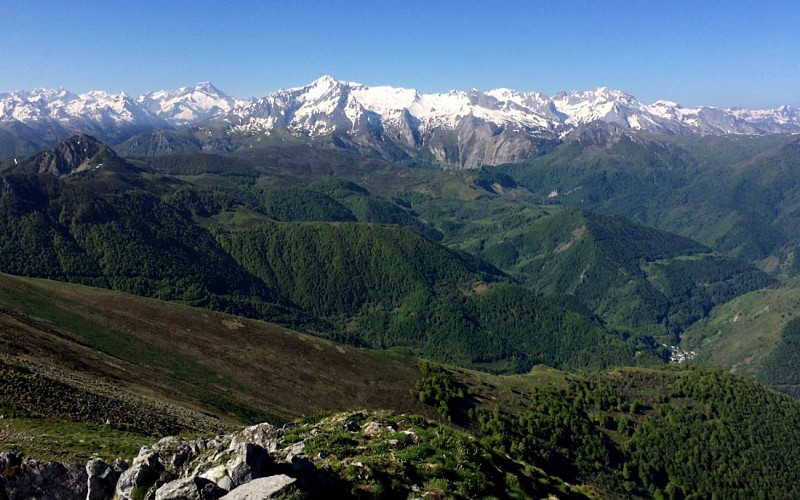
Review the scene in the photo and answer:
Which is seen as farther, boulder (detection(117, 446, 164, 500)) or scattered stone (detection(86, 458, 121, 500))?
scattered stone (detection(86, 458, 121, 500))

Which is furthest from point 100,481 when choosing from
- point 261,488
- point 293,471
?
point 293,471

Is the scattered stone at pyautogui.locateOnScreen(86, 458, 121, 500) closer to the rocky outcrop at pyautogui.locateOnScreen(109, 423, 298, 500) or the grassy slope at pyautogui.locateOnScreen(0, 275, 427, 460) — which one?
the rocky outcrop at pyautogui.locateOnScreen(109, 423, 298, 500)

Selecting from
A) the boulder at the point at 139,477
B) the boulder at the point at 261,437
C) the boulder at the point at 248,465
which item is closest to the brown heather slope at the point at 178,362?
the boulder at the point at 261,437

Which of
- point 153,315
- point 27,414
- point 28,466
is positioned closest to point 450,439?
point 28,466

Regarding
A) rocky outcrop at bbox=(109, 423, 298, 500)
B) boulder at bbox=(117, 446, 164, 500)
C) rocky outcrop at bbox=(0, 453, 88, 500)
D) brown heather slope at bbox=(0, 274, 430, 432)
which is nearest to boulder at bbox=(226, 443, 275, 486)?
rocky outcrop at bbox=(109, 423, 298, 500)

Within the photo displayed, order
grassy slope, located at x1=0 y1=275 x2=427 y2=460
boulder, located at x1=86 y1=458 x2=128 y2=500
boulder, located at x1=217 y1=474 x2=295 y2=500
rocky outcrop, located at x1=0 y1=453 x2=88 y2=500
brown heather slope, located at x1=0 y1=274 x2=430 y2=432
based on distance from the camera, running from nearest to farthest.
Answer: boulder, located at x1=217 y1=474 x2=295 y2=500
boulder, located at x1=86 y1=458 x2=128 y2=500
rocky outcrop, located at x1=0 y1=453 x2=88 y2=500
brown heather slope, located at x1=0 y1=274 x2=430 y2=432
grassy slope, located at x1=0 y1=275 x2=427 y2=460

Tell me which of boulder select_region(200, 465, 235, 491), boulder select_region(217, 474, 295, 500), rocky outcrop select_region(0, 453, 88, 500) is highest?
boulder select_region(217, 474, 295, 500)

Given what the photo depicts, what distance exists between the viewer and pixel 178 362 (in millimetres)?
136500

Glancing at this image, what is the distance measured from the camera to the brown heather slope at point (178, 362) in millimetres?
82750

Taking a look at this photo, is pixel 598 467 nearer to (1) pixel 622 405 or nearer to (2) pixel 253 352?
(1) pixel 622 405

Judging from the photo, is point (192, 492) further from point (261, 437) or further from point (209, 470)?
point (261, 437)

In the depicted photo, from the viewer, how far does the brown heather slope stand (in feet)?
271

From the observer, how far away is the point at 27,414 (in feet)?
173

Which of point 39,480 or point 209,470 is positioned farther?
point 39,480
